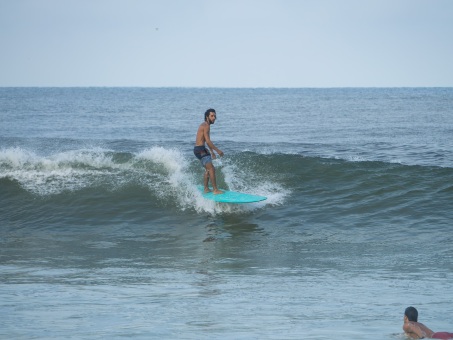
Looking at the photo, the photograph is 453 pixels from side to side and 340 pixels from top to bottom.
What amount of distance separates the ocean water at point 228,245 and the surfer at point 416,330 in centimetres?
13

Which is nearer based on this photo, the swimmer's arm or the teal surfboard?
the swimmer's arm

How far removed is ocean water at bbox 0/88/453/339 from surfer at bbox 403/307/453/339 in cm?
13

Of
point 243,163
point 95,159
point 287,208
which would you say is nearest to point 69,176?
point 95,159

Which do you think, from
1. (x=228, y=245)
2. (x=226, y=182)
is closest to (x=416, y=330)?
(x=228, y=245)

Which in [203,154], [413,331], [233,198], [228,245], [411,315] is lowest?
[228,245]

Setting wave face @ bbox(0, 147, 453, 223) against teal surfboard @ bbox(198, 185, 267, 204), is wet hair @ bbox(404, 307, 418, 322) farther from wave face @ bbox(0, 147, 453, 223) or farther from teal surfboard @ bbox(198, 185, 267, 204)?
wave face @ bbox(0, 147, 453, 223)

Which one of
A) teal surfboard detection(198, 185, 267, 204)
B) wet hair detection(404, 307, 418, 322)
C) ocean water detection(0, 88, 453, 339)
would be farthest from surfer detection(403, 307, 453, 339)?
teal surfboard detection(198, 185, 267, 204)

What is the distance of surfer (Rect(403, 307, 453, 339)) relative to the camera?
234 inches

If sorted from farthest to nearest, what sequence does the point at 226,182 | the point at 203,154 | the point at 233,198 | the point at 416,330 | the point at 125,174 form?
1. the point at 125,174
2. the point at 226,182
3. the point at 233,198
4. the point at 203,154
5. the point at 416,330

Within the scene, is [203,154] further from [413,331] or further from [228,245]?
[413,331]

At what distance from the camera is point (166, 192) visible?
16.0 metres

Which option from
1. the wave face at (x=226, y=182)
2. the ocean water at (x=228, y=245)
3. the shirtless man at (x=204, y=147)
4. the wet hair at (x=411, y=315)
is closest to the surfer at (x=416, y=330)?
the wet hair at (x=411, y=315)

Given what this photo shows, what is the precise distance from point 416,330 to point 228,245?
5821mm

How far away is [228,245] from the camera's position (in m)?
11.6
